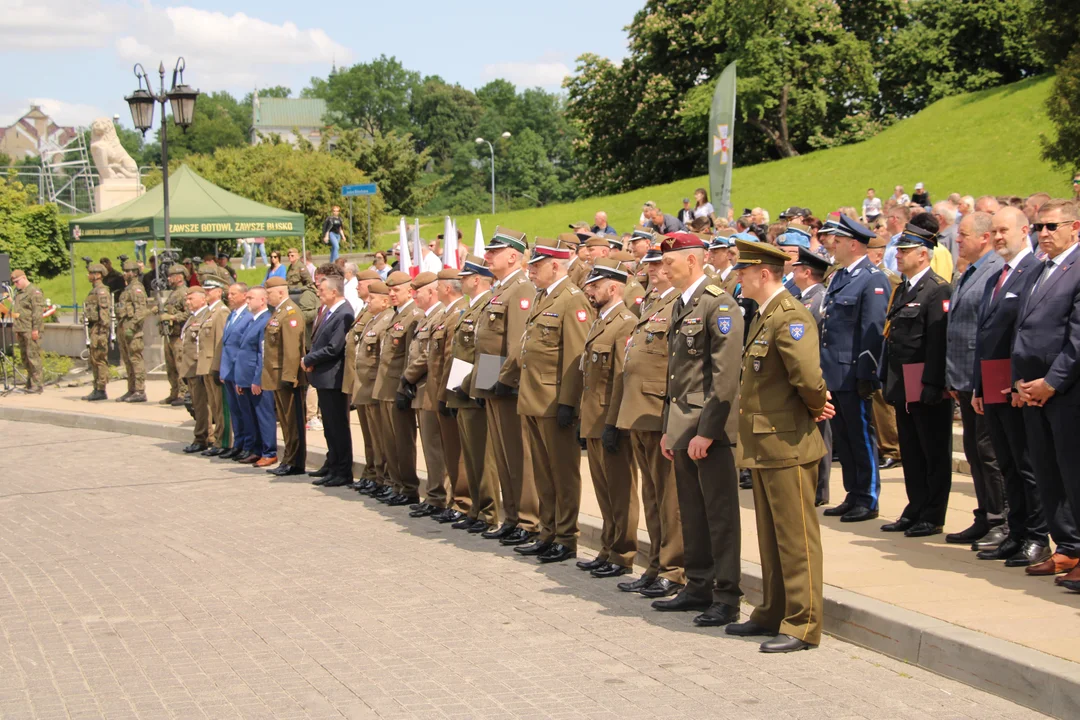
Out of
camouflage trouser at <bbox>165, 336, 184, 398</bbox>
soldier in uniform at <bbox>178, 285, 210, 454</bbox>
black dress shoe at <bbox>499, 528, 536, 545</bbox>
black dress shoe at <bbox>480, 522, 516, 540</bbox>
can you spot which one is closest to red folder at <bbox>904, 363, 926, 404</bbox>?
black dress shoe at <bbox>499, 528, 536, 545</bbox>

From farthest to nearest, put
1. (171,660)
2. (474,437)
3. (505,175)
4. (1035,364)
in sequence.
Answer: (505,175)
(474,437)
(1035,364)
(171,660)

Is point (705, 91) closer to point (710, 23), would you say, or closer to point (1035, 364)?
point (710, 23)

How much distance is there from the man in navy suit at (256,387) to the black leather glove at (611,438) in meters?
6.73

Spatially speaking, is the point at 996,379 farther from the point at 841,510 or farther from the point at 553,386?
the point at 553,386

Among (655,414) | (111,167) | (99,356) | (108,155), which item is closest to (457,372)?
(655,414)

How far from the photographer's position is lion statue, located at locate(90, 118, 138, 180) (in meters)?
48.2

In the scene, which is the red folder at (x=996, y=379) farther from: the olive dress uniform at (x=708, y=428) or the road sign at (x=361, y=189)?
the road sign at (x=361, y=189)

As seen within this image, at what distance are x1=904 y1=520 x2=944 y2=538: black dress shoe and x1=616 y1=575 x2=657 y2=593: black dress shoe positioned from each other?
6.88ft

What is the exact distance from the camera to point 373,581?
836 cm

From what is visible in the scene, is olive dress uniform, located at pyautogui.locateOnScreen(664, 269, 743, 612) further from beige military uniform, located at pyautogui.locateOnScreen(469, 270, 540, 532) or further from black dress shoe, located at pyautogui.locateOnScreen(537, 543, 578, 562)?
beige military uniform, located at pyautogui.locateOnScreen(469, 270, 540, 532)

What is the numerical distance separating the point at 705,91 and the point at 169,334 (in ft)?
132

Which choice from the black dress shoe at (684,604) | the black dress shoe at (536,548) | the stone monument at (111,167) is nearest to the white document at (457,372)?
the black dress shoe at (536,548)

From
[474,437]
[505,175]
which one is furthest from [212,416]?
[505,175]

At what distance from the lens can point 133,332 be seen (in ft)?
A: 67.0
